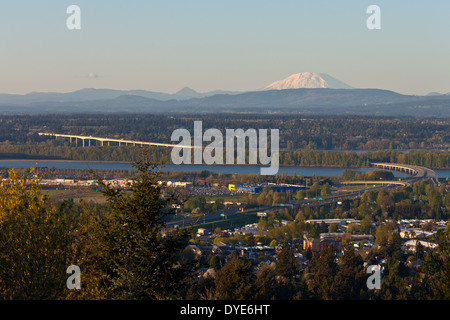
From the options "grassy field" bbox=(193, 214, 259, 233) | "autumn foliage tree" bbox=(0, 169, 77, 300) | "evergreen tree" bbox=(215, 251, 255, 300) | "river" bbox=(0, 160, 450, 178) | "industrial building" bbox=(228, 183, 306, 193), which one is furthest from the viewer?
"river" bbox=(0, 160, 450, 178)

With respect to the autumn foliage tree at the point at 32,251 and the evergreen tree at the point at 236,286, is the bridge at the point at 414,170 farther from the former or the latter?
the autumn foliage tree at the point at 32,251

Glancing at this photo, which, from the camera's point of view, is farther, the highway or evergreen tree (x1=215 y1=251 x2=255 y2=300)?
the highway

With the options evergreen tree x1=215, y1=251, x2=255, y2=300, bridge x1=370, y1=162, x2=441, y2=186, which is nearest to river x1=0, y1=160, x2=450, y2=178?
bridge x1=370, y1=162, x2=441, y2=186

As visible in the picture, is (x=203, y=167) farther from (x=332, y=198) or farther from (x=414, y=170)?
(x=332, y=198)

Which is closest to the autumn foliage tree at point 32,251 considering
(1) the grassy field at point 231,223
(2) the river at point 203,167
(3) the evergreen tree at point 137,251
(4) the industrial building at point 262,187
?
(3) the evergreen tree at point 137,251

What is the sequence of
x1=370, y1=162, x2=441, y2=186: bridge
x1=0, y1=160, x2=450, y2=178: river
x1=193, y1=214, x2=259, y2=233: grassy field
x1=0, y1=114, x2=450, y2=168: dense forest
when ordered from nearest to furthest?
x1=193, y1=214, x2=259, y2=233: grassy field, x1=370, y1=162, x2=441, y2=186: bridge, x1=0, y1=160, x2=450, y2=178: river, x1=0, y1=114, x2=450, y2=168: dense forest

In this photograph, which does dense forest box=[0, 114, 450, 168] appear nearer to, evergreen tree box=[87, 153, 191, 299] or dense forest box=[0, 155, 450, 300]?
dense forest box=[0, 155, 450, 300]

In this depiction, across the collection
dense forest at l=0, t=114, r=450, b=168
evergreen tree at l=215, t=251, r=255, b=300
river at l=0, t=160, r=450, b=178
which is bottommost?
river at l=0, t=160, r=450, b=178
